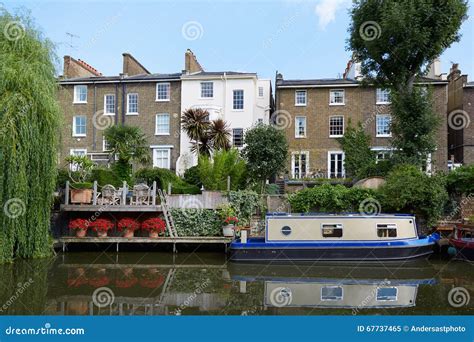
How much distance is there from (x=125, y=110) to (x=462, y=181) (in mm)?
22456

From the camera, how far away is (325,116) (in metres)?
30.7

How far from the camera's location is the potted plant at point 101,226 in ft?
62.7

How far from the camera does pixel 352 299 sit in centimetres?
1119

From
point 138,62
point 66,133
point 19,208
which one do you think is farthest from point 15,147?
point 138,62

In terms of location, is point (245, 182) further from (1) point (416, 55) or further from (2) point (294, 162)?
(1) point (416, 55)

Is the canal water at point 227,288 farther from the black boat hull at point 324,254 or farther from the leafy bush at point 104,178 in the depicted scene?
the leafy bush at point 104,178

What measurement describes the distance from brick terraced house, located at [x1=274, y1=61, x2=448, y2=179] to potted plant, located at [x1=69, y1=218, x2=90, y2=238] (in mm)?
14932

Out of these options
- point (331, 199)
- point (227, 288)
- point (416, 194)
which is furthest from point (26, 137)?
point (416, 194)

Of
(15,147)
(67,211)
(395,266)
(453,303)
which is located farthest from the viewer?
(67,211)

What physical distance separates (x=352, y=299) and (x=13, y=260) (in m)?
11.6

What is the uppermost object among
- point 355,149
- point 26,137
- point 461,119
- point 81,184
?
point 461,119

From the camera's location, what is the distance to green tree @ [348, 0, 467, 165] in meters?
21.6

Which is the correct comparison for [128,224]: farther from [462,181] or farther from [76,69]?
[76,69]

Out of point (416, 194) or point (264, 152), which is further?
point (264, 152)
